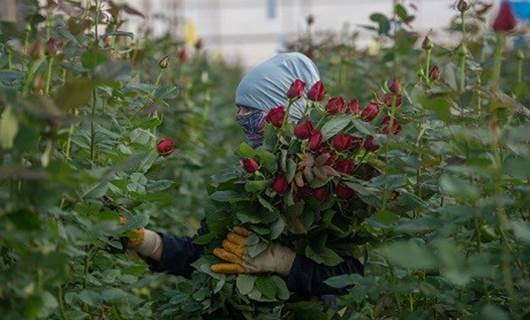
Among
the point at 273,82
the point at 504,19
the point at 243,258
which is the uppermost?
the point at 504,19

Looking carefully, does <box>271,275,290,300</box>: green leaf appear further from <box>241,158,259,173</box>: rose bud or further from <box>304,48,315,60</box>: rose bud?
<box>304,48,315,60</box>: rose bud

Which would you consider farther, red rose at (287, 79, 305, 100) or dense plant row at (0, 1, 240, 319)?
red rose at (287, 79, 305, 100)

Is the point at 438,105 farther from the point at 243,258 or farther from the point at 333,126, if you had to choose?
the point at 243,258

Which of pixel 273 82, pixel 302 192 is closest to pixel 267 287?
pixel 302 192

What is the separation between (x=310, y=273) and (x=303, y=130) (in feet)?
1.24

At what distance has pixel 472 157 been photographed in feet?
5.85

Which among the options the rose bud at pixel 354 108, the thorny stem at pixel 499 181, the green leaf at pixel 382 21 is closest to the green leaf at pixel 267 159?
the rose bud at pixel 354 108

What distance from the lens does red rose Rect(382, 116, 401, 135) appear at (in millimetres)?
2064

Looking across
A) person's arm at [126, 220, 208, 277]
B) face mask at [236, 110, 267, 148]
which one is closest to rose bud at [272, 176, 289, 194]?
face mask at [236, 110, 267, 148]

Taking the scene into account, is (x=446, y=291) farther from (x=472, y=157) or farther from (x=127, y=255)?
(x=127, y=255)

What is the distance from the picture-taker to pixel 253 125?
2.58 meters

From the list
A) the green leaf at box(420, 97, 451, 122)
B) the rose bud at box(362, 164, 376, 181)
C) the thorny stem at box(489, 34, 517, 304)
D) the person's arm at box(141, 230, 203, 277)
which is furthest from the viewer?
the person's arm at box(141, 230, 203, 277)

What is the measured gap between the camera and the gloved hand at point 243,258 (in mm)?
2283

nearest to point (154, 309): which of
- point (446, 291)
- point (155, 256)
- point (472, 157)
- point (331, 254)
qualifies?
point (155, 256)
